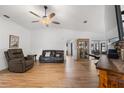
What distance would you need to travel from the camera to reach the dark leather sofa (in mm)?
9172

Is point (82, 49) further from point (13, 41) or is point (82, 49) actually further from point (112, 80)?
point (112, 80)

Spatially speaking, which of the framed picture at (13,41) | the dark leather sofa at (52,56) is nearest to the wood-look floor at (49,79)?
the framed picture at (13,41)

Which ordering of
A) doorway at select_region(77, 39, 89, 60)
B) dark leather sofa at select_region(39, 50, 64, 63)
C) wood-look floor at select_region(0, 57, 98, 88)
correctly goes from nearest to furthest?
wood-look floor at select_region(0, 57, 98, 88) → dark leather sofa at select_region(39, 50, 64, 63) → doorway at select_region(77, 39, 89, 60)

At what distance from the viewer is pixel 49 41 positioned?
34.1ft

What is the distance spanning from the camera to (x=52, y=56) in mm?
9367

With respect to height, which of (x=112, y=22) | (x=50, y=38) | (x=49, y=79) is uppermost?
(x=50, y=38)

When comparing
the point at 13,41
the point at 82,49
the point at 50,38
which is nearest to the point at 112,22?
the point at 13,41

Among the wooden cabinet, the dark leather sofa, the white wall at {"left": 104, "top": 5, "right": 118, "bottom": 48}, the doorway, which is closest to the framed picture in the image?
the dark leather sofa

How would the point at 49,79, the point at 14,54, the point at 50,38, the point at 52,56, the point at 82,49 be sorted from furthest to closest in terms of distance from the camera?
1. the point at 82,49
2. the point at 50,38
3. the point at 52,56
4. the point at 14,54
5. the point at 49,79

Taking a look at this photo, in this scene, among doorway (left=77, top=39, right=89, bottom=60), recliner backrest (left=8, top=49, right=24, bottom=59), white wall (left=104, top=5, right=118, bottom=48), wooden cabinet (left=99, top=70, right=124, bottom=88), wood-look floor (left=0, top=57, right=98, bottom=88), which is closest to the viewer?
wooden cabinet (left=99, top=70, right=124, bottom=88)

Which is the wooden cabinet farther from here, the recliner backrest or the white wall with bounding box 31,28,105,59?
the white wall with bounding box 31,28,105,59

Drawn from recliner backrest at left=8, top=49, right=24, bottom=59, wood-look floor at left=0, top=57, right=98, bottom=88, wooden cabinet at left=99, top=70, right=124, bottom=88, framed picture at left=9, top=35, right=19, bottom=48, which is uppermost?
framed picture at left=9, top=35, right=19, bottom=48
